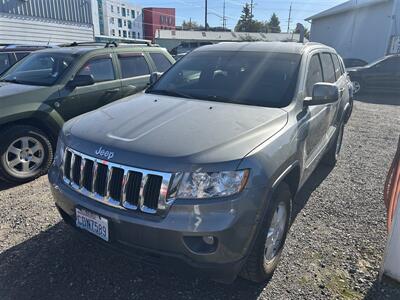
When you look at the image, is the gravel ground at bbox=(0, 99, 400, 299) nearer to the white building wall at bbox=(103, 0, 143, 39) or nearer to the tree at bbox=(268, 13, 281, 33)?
the white building wall at bbox=(103, 0, 143, 39)

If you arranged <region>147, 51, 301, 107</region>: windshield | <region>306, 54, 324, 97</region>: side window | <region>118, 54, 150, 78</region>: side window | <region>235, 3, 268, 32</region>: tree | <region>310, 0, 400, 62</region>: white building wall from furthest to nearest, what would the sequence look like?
<region>235, 3, 268, 32</region>: tree
<region>310, 0, 400, 62</region>: white building wall
<region>118, 54, 150, 78</region>: side window
<region>306, 54, 324, 97</region>: side window
<region>147, 51, 301, 107</region>: windshield

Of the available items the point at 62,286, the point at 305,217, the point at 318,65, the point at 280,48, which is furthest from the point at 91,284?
the point at 318,65

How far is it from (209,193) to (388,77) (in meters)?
13.4

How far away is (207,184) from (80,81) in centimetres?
362

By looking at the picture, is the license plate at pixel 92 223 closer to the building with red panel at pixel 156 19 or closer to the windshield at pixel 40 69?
the windshield at pixel 40 69

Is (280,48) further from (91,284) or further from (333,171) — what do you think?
(91,284)

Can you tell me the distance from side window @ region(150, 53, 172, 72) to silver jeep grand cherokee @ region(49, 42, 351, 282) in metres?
3.23

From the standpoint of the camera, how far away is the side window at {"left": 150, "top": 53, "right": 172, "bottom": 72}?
6.41 m

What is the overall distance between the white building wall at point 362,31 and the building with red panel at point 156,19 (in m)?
56.1

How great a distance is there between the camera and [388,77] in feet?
42.3

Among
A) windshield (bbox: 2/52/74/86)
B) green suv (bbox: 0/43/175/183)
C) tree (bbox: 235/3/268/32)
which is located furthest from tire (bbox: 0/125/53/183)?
tree (bbox: 235/3/268/32)

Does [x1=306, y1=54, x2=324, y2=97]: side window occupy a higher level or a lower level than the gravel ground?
higher

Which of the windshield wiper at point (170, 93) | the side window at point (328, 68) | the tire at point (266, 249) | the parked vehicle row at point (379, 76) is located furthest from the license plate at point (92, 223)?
the parked vehicle row at point (379, 76)

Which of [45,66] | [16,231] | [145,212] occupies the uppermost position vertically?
[45,66]
